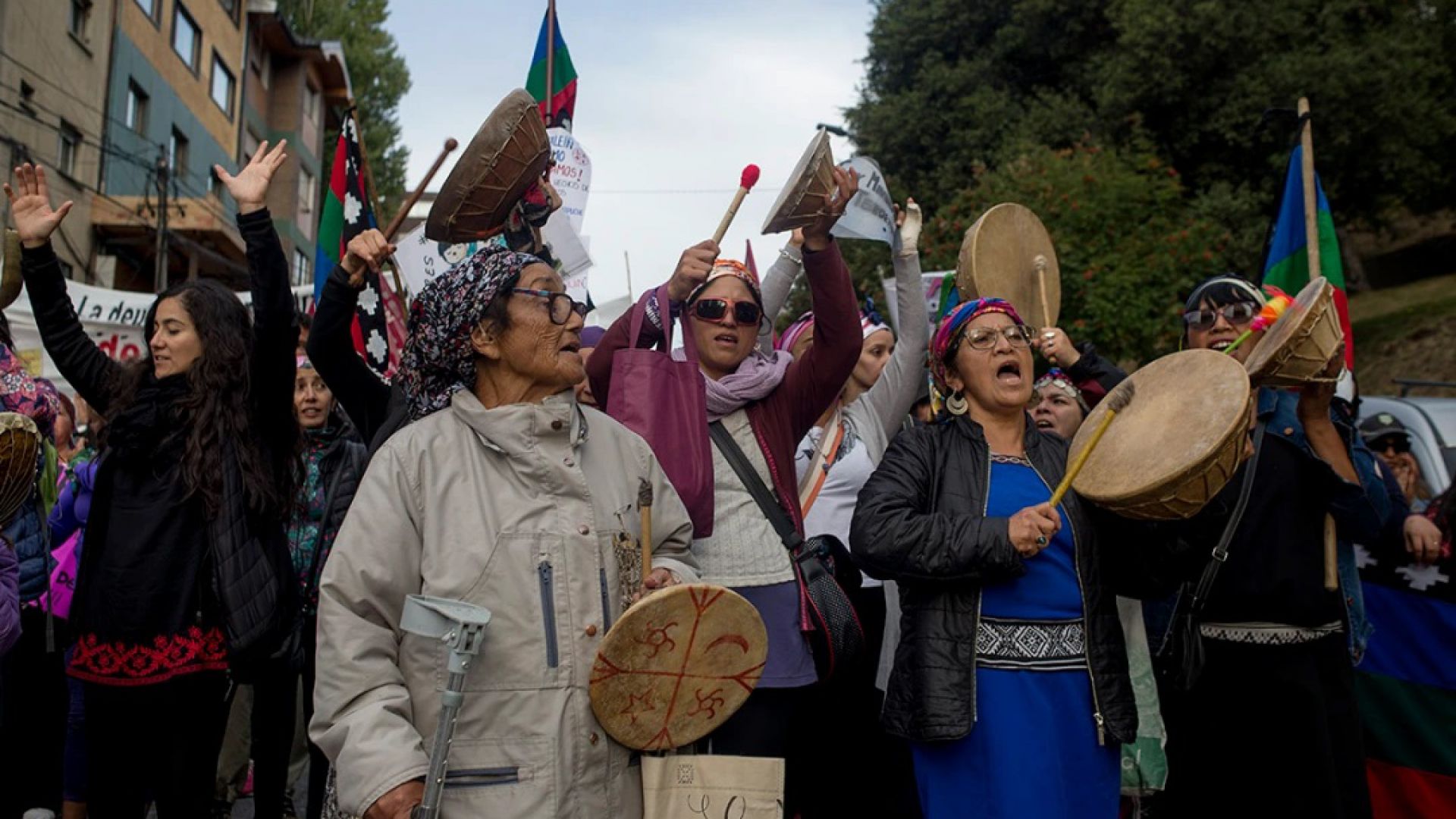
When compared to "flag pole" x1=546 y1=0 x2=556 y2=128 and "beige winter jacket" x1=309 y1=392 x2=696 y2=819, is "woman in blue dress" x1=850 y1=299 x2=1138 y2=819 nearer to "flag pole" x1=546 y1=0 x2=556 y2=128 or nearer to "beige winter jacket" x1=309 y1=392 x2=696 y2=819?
"beige winter jacket" x1=309 y1=392 x2=696 y2=819

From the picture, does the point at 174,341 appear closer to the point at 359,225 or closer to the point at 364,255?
the point at 364,255

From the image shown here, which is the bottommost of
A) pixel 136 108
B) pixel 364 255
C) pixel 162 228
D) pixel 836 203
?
pixel 364 255

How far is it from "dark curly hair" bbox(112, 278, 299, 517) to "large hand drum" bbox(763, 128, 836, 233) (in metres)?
1.83

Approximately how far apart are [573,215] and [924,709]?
12.2 ft

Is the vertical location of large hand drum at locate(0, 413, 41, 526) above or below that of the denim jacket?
above

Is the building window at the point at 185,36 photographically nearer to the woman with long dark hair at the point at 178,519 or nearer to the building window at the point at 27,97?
the building window at the point at 27,97

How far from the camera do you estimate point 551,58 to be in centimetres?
622

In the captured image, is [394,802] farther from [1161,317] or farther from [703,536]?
[1161,317]

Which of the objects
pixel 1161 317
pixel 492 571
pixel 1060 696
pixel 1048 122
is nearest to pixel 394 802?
pixel 492 571

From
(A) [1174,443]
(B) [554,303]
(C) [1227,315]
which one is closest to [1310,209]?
(C) [1227,315]

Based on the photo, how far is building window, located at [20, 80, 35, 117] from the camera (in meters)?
19.1

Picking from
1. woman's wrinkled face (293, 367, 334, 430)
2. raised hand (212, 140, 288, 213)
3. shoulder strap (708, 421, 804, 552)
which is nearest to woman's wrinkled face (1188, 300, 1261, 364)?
shoulder strap (708, 421, 804, 552)

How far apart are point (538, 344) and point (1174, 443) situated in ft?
5.66

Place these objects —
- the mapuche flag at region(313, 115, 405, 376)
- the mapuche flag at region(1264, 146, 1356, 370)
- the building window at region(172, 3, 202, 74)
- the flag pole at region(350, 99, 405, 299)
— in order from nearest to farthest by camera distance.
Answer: the flag pole at region(350, 99, 405, 299), the mapuche flag at region(313, 115, 405, 376), the mapuche flag at region(1264, 146, 1356, 370), the building window at region(172, 3, 202, 74)
